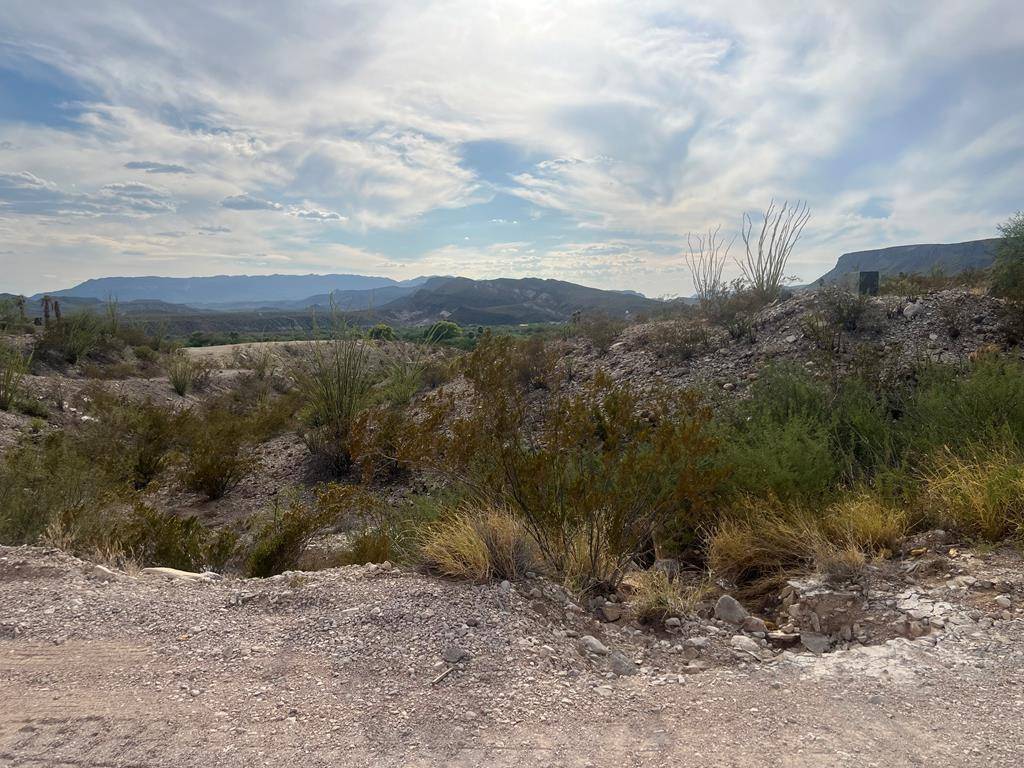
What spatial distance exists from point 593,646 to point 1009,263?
37.4ft

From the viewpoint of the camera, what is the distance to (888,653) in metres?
3.40

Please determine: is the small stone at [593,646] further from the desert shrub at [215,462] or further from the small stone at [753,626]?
the desert shrub at [215,462]

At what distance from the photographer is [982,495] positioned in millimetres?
4695

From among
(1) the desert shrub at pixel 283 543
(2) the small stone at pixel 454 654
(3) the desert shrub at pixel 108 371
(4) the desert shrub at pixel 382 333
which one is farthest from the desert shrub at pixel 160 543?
(3) the desert shrub at pixel 108 371

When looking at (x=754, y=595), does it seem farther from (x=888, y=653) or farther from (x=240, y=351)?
(x=240, y=351)

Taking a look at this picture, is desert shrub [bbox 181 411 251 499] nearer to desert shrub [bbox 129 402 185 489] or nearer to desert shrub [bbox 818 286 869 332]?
desert shrub [bbox 129 402 185 489]

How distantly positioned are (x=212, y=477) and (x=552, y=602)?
7.65 m

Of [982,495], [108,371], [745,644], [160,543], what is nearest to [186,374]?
[108,371]

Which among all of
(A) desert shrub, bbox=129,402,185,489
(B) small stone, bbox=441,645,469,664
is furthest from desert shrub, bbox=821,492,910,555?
(A) desert shrub, bbox=129,402,185,489

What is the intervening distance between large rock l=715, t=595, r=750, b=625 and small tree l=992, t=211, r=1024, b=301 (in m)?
8.94

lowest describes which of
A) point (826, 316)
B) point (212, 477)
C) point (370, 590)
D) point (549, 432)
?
point (212, 477)

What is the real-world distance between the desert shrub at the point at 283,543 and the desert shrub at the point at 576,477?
5.71ft

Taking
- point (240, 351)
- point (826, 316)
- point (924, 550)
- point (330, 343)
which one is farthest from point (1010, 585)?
point (240, 351)

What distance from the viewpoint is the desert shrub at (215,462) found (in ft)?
32.1
